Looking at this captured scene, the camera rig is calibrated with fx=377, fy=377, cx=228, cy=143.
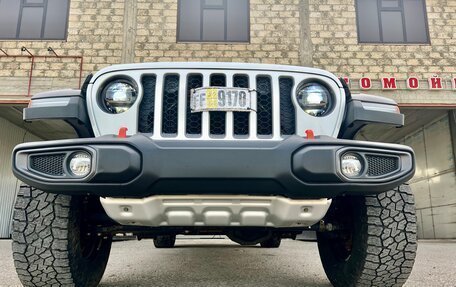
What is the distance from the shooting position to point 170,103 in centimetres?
174

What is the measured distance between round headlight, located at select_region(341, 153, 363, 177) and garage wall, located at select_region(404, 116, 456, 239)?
9564mm

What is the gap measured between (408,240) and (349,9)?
859 centimetres

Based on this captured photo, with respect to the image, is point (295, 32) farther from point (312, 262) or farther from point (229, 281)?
point (229, 281)

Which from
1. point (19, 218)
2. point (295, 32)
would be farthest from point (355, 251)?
point (295, 32)

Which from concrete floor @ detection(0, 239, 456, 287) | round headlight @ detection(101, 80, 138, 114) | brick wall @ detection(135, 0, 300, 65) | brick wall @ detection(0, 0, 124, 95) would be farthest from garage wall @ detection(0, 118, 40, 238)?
round headlight @ detection(101, 80, 138, 114)

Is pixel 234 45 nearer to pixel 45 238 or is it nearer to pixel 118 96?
pixel 118 96

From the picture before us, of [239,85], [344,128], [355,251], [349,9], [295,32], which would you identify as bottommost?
[355,251]

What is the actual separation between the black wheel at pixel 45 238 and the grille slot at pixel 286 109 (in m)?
1.05

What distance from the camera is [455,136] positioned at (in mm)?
9547

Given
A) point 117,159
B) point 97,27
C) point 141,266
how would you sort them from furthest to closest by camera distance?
point 97,27, point 141,266, point 117,159

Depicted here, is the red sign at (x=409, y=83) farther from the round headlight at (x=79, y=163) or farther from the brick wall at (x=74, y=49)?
the round headlight at (x=79, y=163)

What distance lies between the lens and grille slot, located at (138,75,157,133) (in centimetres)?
173

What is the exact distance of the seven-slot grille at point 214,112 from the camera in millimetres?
1660

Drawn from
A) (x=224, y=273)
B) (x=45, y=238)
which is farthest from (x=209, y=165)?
(x=224, y=273)
